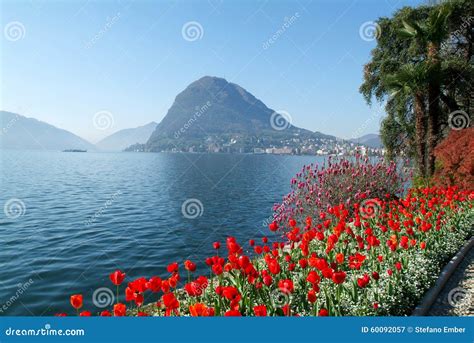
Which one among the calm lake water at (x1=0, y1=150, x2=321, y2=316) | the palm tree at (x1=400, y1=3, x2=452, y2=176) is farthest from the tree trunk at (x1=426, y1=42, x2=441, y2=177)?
the calm lake water at (x1=0, y1=150, x2=321, y2=316)

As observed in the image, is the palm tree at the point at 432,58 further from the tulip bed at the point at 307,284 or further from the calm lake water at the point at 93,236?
the tulip bed at the point at 307,284

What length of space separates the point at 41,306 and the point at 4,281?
7.65ft

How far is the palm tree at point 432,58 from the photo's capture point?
15.9 m

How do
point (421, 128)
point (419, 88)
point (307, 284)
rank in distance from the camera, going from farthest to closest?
point (421, 128)
point (419, 88)
point (307, 284)

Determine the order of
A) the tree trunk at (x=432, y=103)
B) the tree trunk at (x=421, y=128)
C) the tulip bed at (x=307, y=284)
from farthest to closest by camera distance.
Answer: the tree trunk at (x=421, y=128), the tree trunk at (x=432, y=103), the tulip bed at (x=307, y=284)

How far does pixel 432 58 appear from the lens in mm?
16375

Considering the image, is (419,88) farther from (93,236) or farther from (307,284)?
(93,236)

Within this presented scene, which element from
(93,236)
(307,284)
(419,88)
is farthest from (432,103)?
(93,236)

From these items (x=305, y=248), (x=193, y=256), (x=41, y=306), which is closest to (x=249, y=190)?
(x=193, y=256)

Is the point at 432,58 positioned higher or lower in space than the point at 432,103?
higher

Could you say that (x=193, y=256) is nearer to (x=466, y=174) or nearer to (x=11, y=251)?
(x=11, y=251)

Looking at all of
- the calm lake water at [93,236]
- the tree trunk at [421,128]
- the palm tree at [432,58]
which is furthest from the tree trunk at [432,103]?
the calm lake water at [93,236]

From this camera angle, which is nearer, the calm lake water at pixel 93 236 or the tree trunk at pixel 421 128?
the calm lake water at pixel 93 236

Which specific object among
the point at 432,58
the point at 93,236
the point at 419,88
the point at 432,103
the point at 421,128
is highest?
the point at 432,58
